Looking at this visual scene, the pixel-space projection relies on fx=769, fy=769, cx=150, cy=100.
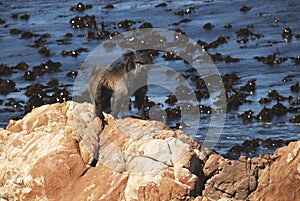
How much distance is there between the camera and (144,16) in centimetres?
2809

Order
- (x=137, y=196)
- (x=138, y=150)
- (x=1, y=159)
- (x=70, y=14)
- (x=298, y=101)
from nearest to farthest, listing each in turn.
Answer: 1. (x=137, y=196)
2. (x=138, y=150)
3. (x=1, y=159)
4. (x=298, y=101)
5. (x=70, y=14)

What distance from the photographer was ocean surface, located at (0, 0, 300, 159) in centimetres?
1830

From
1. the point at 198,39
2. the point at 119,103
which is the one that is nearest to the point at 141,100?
the point at 119,103

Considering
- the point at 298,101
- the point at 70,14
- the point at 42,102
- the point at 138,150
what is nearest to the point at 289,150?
the point at 138,150

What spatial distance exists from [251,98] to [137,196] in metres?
10.6

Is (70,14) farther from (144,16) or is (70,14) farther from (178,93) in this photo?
(178,93)

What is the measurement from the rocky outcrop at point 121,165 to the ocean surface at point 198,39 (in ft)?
19.9

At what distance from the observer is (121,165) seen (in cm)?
1002

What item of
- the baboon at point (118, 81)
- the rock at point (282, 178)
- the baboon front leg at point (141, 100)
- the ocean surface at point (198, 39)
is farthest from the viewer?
the ocean surface at point (198, 39)

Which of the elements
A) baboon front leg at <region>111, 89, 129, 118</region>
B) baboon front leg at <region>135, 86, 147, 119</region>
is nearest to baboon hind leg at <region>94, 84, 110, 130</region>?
baboon front leg at <region>111, 89, 129, 118</region>

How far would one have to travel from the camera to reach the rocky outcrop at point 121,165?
31.1ft

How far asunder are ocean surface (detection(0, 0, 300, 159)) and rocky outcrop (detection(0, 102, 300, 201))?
6062mm

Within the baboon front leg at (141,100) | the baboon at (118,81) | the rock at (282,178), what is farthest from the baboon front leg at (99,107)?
the rock at (282,178)

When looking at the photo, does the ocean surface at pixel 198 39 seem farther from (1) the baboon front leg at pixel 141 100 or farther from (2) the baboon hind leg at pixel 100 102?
(2) the baboon hind leg at pixel 100 102
